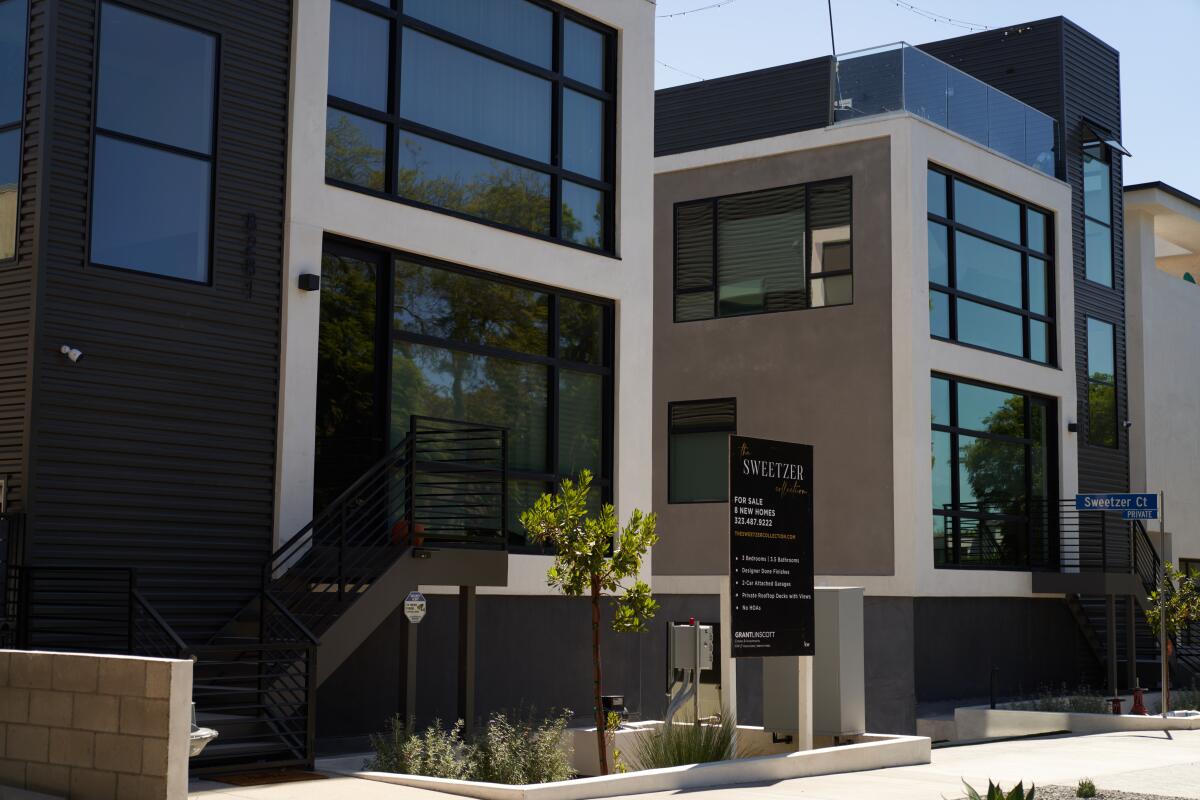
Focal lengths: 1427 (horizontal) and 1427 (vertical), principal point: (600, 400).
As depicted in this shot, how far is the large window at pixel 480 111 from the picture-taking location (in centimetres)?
1583

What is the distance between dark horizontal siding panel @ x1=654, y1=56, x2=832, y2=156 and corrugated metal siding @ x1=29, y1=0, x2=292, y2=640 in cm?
1264

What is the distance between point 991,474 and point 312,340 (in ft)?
47.9

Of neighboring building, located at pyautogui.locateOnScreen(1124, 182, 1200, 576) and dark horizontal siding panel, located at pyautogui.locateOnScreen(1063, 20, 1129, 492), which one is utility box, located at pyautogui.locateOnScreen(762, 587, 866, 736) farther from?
neighboring building, located at pyautogui.locateOnScreen(1124, 182, 1200, 576)

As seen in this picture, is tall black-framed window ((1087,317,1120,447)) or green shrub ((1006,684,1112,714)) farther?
tall black-framed window ((1087,317,1120,447))

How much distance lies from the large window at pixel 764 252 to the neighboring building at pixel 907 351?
40mm

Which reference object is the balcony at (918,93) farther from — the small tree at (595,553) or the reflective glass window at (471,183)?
the small tree at (595,553)

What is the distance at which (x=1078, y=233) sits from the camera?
28.4 m

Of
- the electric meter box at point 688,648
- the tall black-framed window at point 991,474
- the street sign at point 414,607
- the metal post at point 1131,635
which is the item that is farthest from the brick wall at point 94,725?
the metal post at point 1131,635

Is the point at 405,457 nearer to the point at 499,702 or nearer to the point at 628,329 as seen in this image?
the point at 499,702

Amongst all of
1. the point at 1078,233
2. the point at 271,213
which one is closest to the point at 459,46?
the point at 271,213

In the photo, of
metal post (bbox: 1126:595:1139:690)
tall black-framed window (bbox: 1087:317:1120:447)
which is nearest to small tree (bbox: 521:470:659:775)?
metal post (bbox: 1126:595:1139:690)

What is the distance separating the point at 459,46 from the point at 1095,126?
17.1 metres

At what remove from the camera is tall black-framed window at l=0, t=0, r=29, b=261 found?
514 inches

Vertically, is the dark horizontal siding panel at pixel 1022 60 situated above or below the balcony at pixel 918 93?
above
